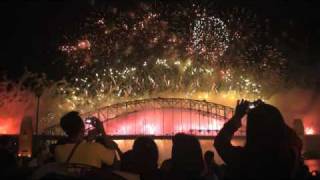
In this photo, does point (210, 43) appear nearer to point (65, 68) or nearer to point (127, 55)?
point (127, 55)

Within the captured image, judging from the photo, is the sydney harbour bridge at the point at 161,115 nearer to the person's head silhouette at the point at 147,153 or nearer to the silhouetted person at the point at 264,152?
the person's head silhouette at the point at 147,153

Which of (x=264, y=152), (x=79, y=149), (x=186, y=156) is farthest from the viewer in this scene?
(x=186, y=156)

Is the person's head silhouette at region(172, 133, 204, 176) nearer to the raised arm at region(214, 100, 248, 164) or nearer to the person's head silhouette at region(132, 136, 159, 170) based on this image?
the person's head silhouette at region(132, 136, 159, 170)

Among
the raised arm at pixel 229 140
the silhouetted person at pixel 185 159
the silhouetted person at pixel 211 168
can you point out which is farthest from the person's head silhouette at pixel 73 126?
the silhouetted person at pixel 211 168

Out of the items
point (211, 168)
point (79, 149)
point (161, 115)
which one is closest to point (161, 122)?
point (161, 115)

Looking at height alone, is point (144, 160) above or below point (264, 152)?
below

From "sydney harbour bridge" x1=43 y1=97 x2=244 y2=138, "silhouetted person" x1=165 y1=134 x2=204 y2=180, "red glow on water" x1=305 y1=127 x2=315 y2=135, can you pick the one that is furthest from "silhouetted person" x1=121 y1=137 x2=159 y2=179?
"red glow on water" x1=305 y1=127 x2=315 y2=135

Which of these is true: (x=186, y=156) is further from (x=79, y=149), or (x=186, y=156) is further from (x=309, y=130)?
(x=309, y=130)
